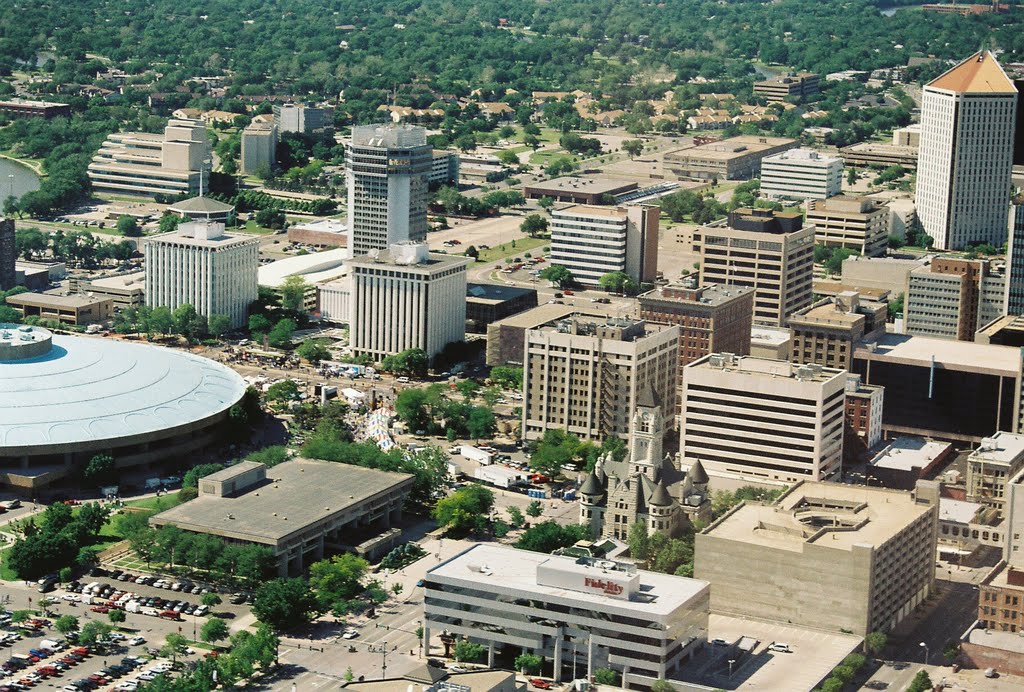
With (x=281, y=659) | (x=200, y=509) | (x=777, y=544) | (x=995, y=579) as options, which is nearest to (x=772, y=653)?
(x=777, y=544)

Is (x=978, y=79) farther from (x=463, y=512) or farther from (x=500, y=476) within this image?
(x=463, y=512)

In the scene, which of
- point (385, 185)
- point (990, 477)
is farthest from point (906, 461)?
point (385, 185)

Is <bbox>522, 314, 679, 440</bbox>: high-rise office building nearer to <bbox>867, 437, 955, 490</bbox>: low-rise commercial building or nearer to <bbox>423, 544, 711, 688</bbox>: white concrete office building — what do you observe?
<bbox>867, 437, 955, 490</bbox>: low-rise commercial building

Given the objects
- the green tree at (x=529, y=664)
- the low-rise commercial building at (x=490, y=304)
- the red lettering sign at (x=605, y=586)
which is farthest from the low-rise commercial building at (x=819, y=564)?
the low-rise commercial building at (x=490, y=304)

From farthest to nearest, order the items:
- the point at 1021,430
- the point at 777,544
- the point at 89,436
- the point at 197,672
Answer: the point at 1021,430
the point at 89,436
the point at 777,544
the point at 197,672

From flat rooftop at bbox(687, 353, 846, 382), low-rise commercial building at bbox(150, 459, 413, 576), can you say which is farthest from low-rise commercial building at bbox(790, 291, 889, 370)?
low-rise commercial building at bbox(150, 459, 413, 576)

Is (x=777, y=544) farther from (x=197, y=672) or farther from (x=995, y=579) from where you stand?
Result: (x=197, y=672)
